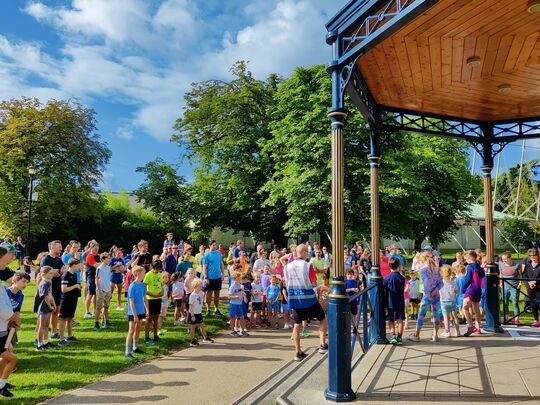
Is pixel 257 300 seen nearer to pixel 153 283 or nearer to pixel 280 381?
pixel 153 283

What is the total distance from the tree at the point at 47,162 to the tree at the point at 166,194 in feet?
22.0

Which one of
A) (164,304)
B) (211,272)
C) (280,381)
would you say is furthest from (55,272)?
(280,381)

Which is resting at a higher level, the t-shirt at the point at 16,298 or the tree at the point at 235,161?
the tree at the point at 235,161

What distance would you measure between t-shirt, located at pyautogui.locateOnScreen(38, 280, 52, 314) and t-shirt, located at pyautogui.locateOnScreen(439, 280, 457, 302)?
7.28m

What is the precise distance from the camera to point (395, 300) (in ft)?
25.0

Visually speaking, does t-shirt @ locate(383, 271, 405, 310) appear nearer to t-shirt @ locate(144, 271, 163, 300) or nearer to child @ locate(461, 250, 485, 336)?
child @ locate(461, 250, 485, 336)

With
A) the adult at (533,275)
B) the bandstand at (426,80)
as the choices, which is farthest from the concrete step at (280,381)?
the adult at (533,275)

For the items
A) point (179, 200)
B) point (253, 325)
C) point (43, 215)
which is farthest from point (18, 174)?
point (253, 325)

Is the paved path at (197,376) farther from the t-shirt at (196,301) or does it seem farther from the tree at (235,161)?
the tree at (235,161)

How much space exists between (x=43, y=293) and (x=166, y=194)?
71.2 ft

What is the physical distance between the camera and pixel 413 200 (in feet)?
71.7

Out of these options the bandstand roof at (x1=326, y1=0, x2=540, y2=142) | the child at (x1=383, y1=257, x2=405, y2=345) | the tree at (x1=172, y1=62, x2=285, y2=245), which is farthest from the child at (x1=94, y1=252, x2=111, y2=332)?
the tree at (x1=172, y1=62, x2=285, y2=245)

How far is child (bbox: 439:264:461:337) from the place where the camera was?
8164 millimetres

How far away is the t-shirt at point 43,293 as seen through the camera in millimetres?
7418
